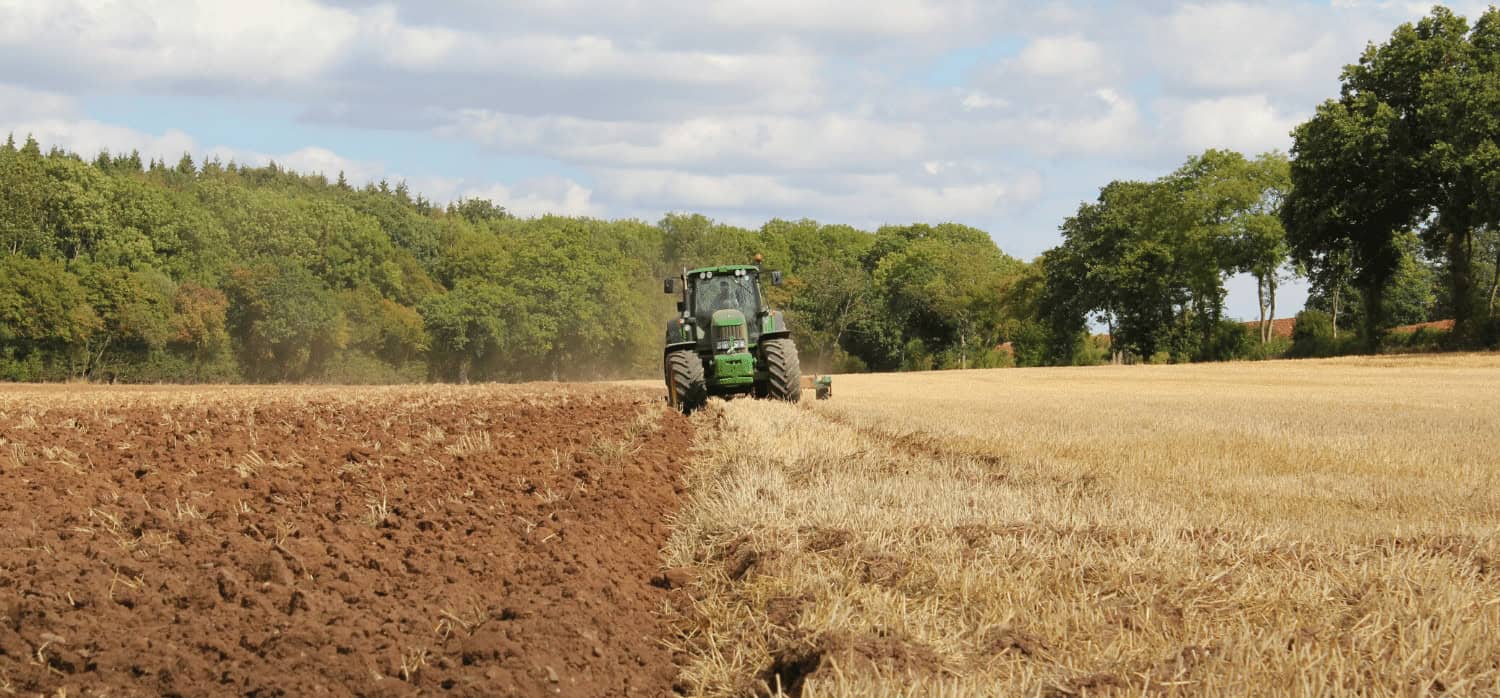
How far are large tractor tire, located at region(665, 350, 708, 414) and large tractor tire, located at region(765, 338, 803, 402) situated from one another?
111 centimetres

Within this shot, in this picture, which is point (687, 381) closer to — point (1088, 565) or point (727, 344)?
point (727, 344)

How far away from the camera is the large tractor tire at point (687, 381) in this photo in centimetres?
1975

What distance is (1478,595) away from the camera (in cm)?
620

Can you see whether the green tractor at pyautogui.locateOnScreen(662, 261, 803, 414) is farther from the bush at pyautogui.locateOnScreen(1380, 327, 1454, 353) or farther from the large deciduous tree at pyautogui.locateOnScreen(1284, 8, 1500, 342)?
the bush at pyautogui.locateOnScreen(1380, 327, 1454, 353)

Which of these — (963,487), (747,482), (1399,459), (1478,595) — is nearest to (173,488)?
(747,482)

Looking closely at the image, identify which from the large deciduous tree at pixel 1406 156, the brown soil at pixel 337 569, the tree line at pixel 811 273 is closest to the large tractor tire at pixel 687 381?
the brown soil at pixel 337 569

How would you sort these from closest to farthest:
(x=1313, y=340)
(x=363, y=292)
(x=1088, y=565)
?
(x=1088, y=565)
(x=1313, y=340)
(x=363, y=292)

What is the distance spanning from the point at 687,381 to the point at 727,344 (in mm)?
1001

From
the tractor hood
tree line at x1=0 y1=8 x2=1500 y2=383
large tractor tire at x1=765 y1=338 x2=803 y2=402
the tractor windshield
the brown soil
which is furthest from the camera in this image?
tree line at x1=0 y1=8 x2=1500 y2=383

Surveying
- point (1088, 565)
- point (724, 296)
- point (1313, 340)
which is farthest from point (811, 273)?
point (1088, 565)

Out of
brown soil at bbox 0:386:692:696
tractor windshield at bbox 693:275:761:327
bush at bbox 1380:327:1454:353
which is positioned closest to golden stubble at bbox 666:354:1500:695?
brown soil at bbox 0:386:692:696

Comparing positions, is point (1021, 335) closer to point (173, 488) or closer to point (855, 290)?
→ point (855, 290)

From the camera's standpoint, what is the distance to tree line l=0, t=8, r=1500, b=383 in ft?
144

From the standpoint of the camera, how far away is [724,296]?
21484mm
